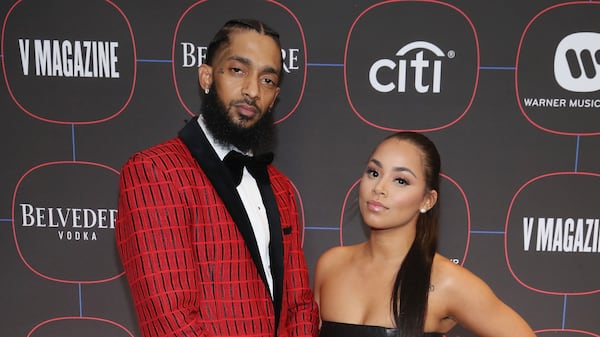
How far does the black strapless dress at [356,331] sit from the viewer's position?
1.62 metres

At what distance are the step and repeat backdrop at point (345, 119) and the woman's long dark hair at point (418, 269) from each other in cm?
53

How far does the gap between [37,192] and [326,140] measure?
1315 mm

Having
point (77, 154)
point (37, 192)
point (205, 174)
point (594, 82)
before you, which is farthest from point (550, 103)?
point (37, 192)

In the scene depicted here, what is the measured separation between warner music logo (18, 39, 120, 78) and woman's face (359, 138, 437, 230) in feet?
4.05

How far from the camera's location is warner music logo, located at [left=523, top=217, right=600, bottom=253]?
7.33ft

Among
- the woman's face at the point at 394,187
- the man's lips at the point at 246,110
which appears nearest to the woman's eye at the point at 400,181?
the woman's face at the point at 394,187

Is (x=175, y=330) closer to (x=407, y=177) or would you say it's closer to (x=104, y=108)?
(x=407, y=177)

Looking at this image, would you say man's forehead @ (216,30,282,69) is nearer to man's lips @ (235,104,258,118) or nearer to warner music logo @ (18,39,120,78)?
man's lips @ (235,104,258,118)

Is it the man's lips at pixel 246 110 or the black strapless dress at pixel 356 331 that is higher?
the man's lips at pixel 246 110

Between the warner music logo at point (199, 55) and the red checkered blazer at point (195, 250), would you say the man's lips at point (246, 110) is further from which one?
the warner music logo at point (199, 55)

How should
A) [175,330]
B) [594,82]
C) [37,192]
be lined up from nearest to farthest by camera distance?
[175,330] < [594,82] < [37,192]

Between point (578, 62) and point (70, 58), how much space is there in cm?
216

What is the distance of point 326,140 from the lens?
2.22 metres

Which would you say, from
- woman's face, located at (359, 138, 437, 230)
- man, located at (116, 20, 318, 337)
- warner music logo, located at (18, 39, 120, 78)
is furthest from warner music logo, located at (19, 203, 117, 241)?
woman's face, located at (359, 138, 437, 230)
